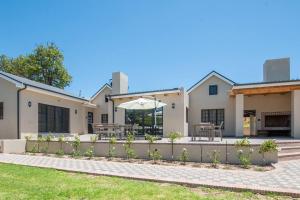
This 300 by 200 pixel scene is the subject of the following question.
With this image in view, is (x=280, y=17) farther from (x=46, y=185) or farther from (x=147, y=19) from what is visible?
(x=46, y=185)

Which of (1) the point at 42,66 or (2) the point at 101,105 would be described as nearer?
(2) the point at 101,105

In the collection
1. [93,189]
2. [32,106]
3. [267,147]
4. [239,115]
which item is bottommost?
[93,189]

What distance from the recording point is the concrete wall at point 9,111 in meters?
14.4

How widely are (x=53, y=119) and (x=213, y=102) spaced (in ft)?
40.1

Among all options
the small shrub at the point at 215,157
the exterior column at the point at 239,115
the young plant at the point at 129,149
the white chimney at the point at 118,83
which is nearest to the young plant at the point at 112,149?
the young plant at the point at 129,149

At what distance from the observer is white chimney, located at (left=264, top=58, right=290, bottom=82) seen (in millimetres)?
19656

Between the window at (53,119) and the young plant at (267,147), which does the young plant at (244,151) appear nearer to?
the young plant at (267,147)

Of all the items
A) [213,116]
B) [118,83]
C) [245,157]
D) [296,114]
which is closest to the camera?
[245,157]

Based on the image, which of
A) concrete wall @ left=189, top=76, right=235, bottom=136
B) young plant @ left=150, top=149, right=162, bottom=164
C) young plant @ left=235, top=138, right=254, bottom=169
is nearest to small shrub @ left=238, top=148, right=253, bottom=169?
young plant @ left=235, top=138, right=254, bottom=169

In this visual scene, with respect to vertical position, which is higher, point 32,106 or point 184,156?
point 32,106

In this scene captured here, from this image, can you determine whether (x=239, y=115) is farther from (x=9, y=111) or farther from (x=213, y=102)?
(x=9, y=111)

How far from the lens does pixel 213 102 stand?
2094 cm

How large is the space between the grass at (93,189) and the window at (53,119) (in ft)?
33.0

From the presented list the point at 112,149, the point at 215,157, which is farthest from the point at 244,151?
the point at 112,149
